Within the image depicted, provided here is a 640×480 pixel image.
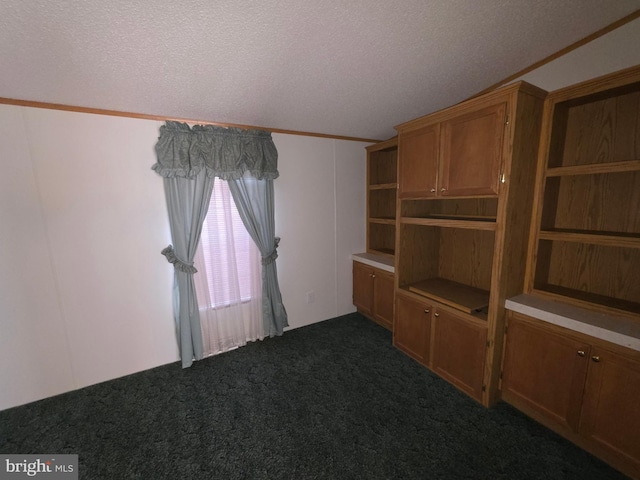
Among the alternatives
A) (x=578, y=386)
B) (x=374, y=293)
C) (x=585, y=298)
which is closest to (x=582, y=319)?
(x=585, y=298)

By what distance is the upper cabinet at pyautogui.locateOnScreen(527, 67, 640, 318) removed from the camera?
1.52m

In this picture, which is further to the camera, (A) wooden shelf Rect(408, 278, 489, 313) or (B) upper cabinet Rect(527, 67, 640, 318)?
(A) wooden shelf Rect(408, 278, 489, 313)

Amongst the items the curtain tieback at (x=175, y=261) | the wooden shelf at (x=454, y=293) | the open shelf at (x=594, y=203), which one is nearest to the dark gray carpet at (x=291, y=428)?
the wooden shelf at (x=454, y=293)

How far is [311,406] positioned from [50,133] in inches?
110

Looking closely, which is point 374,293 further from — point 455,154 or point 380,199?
point 455,154

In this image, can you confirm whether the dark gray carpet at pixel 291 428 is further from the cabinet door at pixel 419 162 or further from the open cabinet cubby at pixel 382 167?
the open cabinet cubby at pixel 382 167

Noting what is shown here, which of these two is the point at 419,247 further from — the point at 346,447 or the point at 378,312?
the point at 346,447

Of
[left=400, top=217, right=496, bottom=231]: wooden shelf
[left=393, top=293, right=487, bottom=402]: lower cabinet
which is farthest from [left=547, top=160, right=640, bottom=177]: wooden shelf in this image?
[left=393, top=293, right=487, bottom=402]: lower cabinet

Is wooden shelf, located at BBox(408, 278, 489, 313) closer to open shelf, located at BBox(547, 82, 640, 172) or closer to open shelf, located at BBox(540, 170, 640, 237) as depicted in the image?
open shelf, located at BBox(540, 170, 640, 237)

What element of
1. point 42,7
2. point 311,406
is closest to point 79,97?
point 42,7

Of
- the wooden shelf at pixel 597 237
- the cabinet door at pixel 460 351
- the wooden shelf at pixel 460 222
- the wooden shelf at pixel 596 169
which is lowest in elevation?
the cabinet door at pixel 460 351

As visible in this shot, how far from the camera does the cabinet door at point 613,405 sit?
131cm

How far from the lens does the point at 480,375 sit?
6.15ft

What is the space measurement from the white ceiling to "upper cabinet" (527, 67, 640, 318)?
466 millimetres
